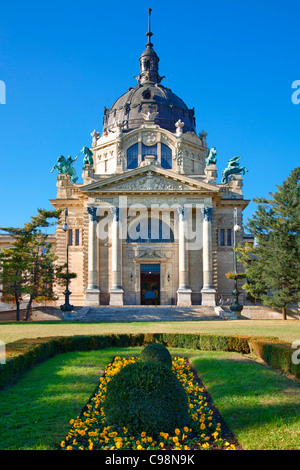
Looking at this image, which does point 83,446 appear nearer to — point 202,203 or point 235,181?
point 202,203

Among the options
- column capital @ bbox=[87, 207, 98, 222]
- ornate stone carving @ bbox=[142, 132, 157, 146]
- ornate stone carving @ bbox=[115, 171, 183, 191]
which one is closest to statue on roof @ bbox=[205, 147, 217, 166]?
ornate stone carving @ bbox=[142, 132, 157, 146]

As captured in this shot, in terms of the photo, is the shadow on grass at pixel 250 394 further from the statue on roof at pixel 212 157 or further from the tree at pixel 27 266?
the statue on roof at pixel 212 157

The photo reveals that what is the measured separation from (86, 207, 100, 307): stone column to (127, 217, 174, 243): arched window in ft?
11.9

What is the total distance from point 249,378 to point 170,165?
1730 inches

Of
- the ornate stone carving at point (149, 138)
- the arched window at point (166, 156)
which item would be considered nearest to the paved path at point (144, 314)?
the arched window at point (166, 156)

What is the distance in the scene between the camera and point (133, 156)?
55.8 metres

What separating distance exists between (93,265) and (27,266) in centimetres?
1007

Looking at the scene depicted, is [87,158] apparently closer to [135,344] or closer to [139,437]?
[135,344]

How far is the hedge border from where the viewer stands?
1450cm

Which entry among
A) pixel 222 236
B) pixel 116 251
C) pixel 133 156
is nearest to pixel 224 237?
pixel 222 236

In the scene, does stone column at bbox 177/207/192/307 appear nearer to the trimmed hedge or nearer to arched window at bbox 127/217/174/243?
arched window at bbox 127/217/174/243

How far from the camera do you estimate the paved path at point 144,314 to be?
3925 centimetres

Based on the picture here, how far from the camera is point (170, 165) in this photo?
2207 inches
